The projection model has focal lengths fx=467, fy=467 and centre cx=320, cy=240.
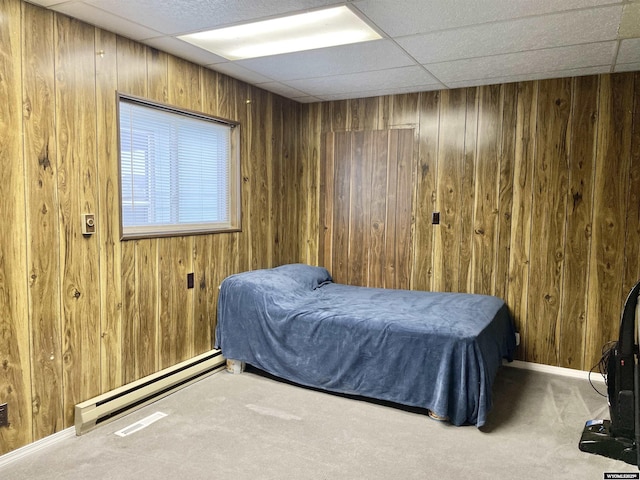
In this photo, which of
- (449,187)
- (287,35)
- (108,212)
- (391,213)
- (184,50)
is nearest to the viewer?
(108,212)

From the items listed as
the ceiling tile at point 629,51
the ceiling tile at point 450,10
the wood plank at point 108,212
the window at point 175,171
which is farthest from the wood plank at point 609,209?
the wood plank at point 108,212

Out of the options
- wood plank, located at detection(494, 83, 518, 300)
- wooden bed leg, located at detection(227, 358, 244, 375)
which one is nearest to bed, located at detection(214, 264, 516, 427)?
wooden bed leg, located at detection(227, 358, 244, 375)

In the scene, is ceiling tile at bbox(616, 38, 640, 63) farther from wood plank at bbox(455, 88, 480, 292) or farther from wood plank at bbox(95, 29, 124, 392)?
wood plank at bbox(95, 29, 124, 392)

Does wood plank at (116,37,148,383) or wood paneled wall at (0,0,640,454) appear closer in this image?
wood paneled wall at (0,0,640,454)

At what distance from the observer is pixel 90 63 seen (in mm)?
2689

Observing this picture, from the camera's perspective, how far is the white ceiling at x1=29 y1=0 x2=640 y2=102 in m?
2.33

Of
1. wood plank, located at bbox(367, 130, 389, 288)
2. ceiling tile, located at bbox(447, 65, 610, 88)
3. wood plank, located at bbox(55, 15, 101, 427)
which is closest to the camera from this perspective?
wood plank, located at bbox(55, 15, 101, 427)

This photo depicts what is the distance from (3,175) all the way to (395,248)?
3016 mm

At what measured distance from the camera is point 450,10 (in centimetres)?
234

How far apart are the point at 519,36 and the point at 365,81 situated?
1.33 meters

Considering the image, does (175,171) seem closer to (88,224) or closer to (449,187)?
(88,224)

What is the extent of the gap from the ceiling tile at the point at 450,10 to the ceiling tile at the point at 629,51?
66 centimetres

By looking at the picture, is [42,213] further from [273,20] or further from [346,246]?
[346,246]

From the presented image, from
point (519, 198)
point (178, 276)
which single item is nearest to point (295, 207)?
point (178, 276)
